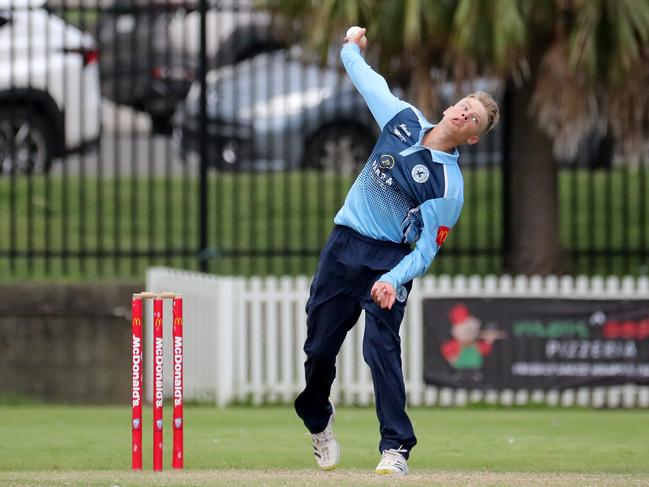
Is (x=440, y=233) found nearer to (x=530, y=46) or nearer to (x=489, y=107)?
(x=489, y=107)

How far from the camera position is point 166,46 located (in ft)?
49.5

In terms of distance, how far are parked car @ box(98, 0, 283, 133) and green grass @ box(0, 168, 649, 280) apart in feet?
3.21

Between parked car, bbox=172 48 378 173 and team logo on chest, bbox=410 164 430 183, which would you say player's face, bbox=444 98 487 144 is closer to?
team logo on chest, bbox=410 164 430 183

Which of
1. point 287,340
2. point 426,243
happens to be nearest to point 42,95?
point 287,340

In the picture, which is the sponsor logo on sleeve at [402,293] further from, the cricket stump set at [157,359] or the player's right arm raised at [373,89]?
the cricket stump set at [157,359]

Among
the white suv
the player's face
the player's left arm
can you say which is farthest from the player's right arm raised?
the white suv

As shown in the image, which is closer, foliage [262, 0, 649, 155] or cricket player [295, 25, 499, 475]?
cricket player [295, 25, 499, 475]

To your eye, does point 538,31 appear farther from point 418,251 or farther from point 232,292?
point 418,251

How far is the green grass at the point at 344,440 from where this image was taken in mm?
8641

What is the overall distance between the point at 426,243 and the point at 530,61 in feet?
22.1

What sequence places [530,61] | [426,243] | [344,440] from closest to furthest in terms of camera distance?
[426,243]
[344,440]
[530,61]

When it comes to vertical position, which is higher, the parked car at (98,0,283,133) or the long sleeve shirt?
the parked car at (98,0,283,133)

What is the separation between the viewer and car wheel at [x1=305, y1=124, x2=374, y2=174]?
1598cm

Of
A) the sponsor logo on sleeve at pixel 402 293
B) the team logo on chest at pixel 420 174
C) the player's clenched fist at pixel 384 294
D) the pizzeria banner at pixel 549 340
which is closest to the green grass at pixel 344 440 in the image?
the pizzeria banner at pixel 549 340
